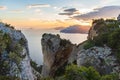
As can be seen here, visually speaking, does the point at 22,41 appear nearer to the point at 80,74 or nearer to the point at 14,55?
the point at 14,55

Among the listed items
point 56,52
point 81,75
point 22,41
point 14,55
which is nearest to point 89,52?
point 81,75

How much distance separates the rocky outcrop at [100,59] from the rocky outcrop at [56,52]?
1286cm

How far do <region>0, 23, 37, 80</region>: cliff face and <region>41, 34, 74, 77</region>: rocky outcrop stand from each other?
132ft

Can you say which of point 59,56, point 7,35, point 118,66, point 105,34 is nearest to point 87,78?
point 118,66

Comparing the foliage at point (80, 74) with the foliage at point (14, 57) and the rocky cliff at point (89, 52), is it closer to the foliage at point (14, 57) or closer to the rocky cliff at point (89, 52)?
the rocky cliff at point (89, 52)

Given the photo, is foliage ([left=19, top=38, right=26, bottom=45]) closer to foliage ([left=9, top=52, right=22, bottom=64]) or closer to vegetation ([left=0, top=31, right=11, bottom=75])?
vegetation ([left=0, top=31, right=11, bottom=75])

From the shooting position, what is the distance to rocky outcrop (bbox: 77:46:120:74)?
3875cm

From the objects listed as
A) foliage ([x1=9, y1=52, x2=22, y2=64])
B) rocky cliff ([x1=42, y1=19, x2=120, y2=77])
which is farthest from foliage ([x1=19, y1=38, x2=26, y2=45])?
rocky cliff ([x1=42, y1=19, x2=120, y2=77])

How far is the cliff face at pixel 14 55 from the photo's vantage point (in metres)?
13.4

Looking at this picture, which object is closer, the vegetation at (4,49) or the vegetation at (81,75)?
the vegetation at (4,49)

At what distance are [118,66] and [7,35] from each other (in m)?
26.3

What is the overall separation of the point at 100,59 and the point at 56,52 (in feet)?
56.0

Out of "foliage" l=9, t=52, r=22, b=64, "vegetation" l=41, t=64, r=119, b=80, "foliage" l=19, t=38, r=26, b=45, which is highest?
"foliage" l=19, t=38, r=26, b=45

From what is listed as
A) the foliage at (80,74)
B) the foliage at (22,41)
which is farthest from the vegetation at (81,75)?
the foliage at (22,41)
